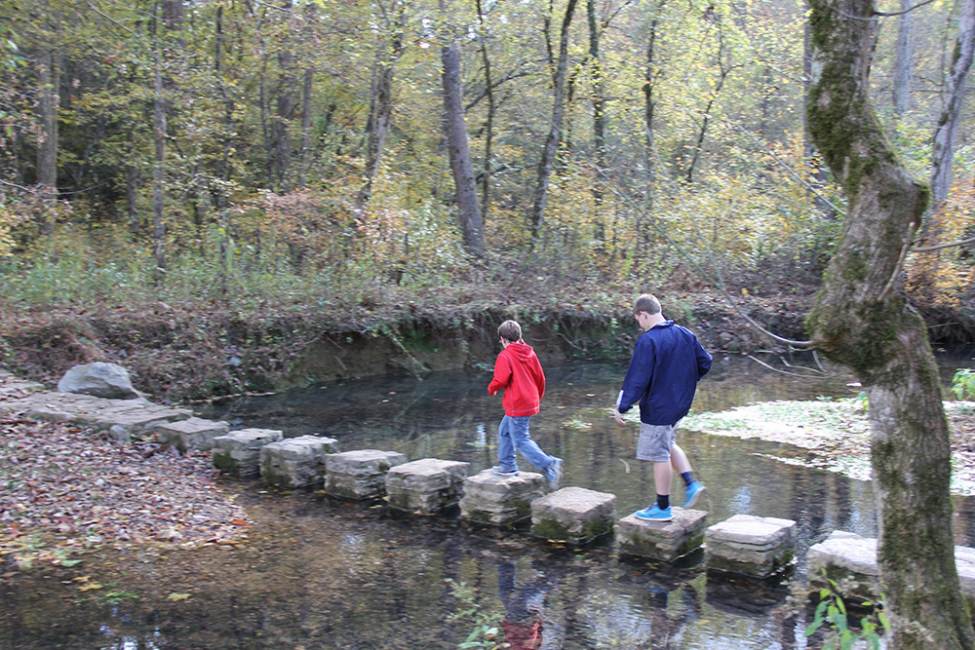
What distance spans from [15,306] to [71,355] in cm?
156

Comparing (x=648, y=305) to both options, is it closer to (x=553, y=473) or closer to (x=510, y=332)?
(x=510, y=332)

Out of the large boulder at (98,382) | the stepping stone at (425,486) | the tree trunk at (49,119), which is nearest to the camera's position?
the stepping stone at (425,486)

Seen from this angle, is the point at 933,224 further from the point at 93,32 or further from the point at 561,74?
the point at 93,32

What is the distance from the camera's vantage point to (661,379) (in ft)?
23.1

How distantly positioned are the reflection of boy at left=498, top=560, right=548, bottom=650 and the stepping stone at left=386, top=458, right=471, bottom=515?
1603mm

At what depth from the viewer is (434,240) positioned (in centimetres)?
1862

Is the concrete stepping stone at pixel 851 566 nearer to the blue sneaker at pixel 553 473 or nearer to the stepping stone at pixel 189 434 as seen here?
the blue sneaker at pixel 553 473

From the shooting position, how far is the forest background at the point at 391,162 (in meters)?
16.5

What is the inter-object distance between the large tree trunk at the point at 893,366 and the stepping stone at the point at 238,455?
290 inches

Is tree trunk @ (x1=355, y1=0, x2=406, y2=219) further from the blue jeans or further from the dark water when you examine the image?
the blue jeans

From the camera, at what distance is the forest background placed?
16.5 meters

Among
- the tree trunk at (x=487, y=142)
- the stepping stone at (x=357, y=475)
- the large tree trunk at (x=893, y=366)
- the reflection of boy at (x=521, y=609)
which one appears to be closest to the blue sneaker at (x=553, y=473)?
the stepping stone at (x=357, y=475)

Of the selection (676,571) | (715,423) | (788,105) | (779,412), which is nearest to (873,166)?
(676,571)

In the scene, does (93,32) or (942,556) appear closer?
(942,556)
